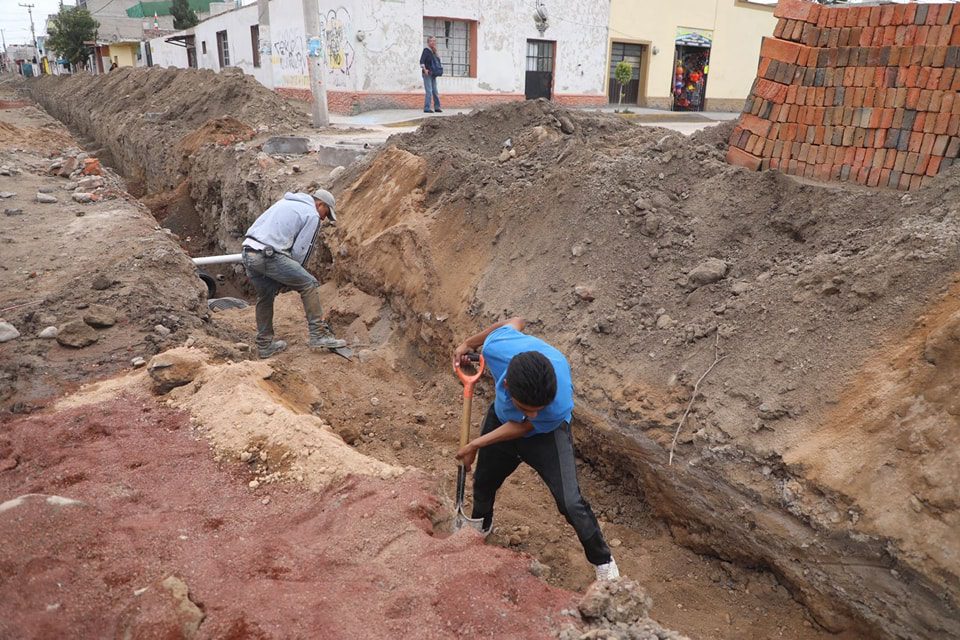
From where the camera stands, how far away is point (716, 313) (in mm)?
4434

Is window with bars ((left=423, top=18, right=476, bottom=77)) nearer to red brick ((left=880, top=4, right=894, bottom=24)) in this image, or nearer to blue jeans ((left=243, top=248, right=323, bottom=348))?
blue jeans ((left=243, top=248, right=323, bottom=348))

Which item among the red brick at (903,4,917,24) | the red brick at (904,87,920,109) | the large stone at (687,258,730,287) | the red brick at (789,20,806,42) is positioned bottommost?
the large stone at (687,258,730,287)

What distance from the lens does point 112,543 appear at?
2.76 m

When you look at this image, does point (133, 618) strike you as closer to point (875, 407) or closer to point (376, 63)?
point (875, 407)

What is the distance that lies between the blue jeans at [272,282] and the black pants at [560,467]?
10.6 ft

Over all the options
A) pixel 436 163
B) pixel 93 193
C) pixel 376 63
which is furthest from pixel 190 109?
pixel 436 163

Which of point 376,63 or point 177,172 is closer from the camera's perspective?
point 177,172

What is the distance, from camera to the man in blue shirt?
9.60 ft

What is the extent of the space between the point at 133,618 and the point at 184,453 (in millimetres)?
1289

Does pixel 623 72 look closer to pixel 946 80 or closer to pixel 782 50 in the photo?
pixel 782 50

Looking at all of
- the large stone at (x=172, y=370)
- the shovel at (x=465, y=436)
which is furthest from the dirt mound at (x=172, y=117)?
the shovel at (x=465, y=436)

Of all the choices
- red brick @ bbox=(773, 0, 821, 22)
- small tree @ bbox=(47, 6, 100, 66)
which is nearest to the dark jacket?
red brick @ bbox=(773, 0, 821, 22)

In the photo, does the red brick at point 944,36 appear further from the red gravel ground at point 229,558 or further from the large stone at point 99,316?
the large stone at point 99,316

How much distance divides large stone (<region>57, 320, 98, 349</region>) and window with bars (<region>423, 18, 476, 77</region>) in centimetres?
1453
